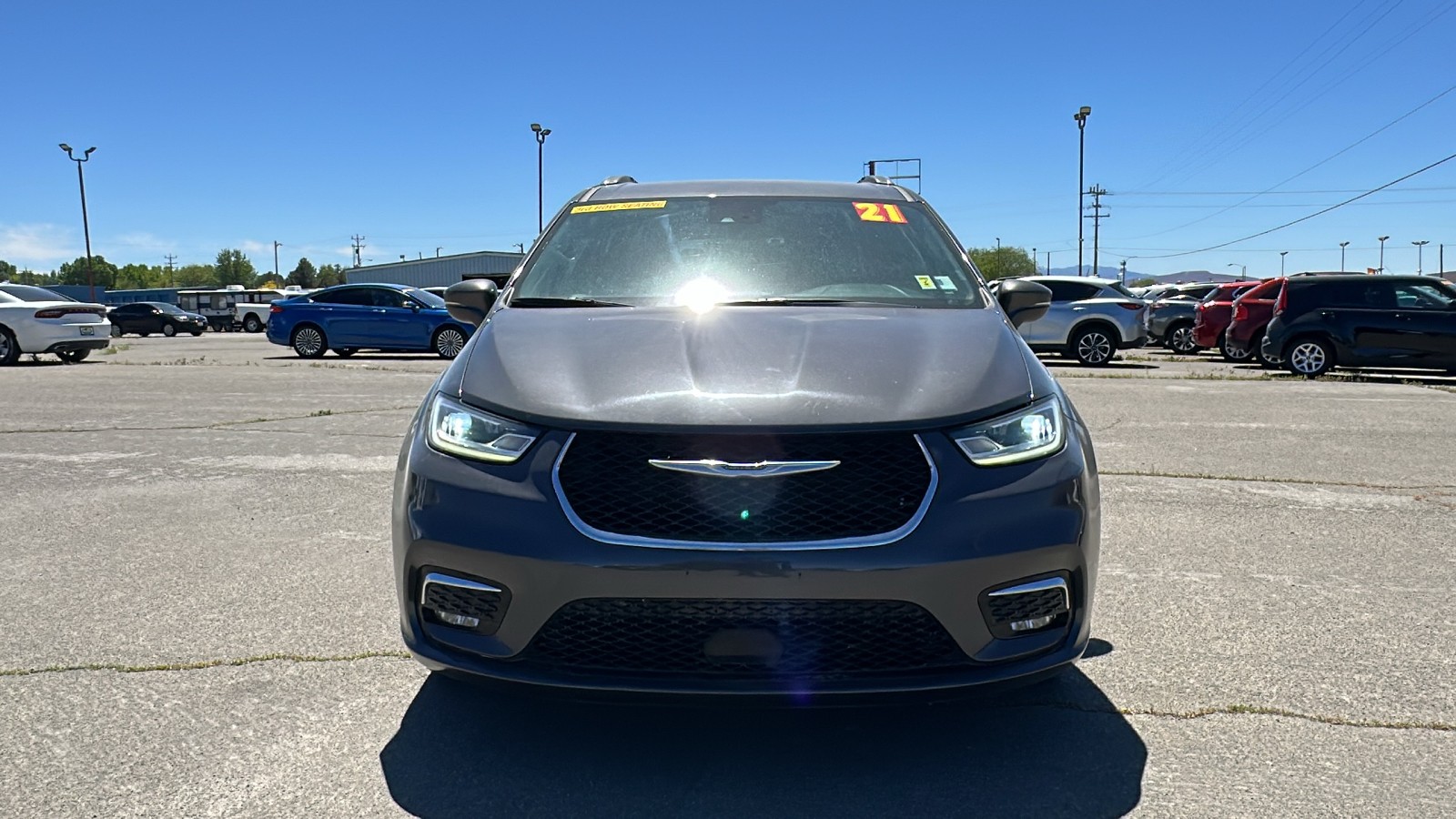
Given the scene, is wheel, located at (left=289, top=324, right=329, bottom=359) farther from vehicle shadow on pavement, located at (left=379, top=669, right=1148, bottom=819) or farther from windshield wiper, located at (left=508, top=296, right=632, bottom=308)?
vehicle shadow on pavement, located at (left=379, top=669, right=1148, bottom=819)

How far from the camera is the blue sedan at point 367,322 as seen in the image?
2044 cm

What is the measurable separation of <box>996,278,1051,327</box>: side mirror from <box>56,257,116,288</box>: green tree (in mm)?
163236

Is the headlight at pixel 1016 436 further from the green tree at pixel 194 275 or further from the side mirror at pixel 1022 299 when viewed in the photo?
the green tree at pixel 194 275

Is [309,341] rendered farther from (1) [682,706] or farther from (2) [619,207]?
(1) [682,706]

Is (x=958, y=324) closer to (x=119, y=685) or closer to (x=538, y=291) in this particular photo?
(x=538, y=291)

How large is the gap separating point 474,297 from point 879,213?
1587 millimetres

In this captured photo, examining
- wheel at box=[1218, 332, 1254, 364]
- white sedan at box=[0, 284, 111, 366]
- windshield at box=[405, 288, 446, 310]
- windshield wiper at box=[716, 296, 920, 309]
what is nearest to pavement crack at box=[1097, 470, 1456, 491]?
windshield wiper at box=[716, 296, 920, 309]

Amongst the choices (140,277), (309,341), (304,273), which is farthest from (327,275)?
(309,341)

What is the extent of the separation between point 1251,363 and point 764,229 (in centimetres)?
1822

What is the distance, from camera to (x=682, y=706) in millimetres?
2500

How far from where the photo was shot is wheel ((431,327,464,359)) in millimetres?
20297

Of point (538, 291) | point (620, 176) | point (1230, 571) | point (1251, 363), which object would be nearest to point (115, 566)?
point (538, 291)

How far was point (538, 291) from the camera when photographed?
385 centimetres

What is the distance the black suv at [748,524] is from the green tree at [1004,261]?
11839 centimetres
